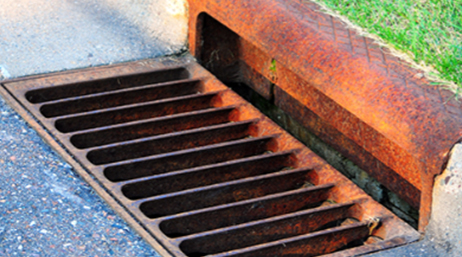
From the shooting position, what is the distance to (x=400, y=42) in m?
2.49

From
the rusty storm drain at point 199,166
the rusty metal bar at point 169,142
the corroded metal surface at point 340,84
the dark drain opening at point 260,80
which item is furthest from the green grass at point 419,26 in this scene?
the rusty metal bar at point 169,142

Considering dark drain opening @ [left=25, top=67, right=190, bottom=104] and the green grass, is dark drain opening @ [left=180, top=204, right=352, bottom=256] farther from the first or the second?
dark drain opening @ [left=25, top=67, right=190, bottom=104]

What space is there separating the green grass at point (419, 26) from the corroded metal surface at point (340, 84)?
83mm

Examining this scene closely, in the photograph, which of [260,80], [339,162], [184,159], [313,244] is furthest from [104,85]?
[313,244]

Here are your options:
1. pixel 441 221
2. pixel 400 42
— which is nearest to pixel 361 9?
pixel 400 42

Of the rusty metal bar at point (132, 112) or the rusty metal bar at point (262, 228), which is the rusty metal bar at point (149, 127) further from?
the rusty metal bar at point (262, 228)

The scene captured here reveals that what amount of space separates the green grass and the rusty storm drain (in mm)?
534

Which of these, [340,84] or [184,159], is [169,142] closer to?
[184,159]

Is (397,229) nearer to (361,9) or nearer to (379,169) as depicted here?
(379,169)

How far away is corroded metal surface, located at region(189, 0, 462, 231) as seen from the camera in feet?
6.91

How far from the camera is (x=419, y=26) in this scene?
2.58 meters

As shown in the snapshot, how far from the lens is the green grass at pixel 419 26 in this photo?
92.2 inches

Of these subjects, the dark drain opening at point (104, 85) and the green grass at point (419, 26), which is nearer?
the green grass at point (419, 26)

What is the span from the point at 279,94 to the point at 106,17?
0.99 metres
